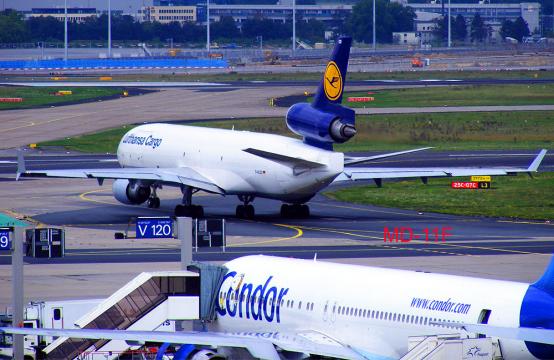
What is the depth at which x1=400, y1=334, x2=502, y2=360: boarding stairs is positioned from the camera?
27.2 m

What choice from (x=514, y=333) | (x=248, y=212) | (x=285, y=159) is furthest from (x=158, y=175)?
(x=514, y=333)

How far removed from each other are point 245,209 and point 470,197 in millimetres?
Result: 15018

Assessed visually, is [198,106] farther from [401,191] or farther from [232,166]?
[232,166]

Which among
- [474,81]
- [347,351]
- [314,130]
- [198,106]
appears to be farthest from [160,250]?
[474,81]

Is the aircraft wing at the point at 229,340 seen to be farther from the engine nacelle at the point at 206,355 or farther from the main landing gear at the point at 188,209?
the main landing gear at the point at 188,209

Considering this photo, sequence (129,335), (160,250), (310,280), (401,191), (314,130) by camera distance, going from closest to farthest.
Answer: (129,335) < (310,280) < (160,250) < (314,130) < (401,191)

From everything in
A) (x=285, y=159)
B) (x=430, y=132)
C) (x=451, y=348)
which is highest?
(x=285, y=159)

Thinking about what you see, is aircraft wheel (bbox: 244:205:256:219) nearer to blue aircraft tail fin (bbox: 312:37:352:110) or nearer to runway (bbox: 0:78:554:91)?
blue aircraft tail fin (bbox: 312:37:352:110)

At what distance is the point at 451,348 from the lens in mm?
27203

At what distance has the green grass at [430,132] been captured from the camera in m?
110

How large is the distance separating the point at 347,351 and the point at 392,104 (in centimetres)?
11341

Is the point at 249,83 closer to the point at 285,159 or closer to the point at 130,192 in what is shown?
the point at 130,192

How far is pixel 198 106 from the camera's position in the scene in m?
144

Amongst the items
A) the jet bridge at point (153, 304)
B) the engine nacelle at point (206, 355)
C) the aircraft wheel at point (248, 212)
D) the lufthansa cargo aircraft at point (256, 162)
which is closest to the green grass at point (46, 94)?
the lufthansa cargo aircraft at point (256, 162)
